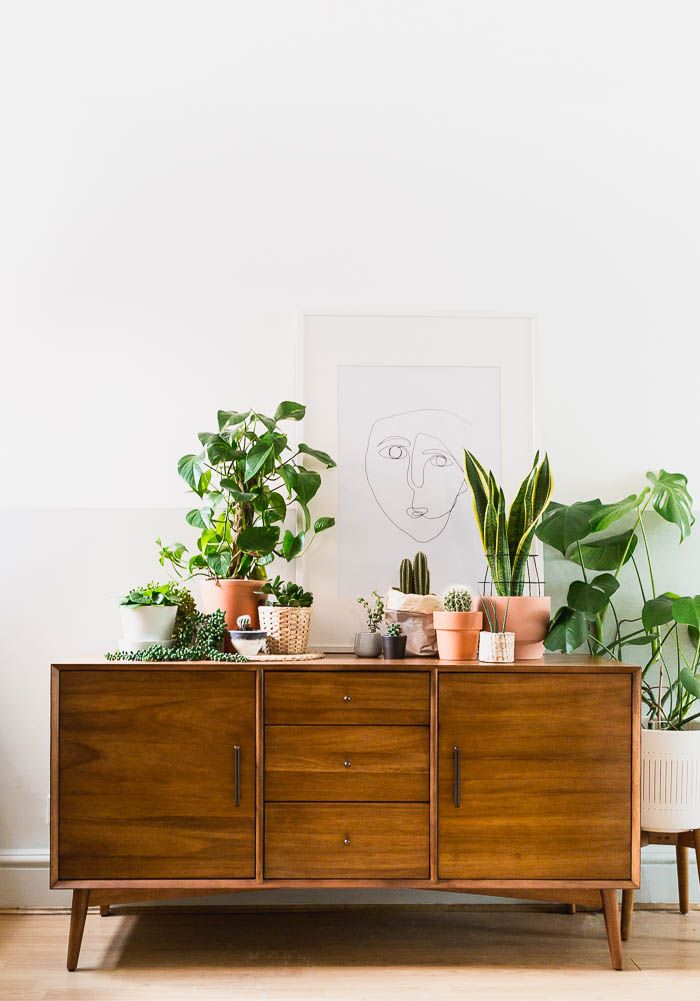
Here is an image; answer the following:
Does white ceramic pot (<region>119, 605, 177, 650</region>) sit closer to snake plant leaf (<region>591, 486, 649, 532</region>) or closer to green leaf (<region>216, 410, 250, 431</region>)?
green leaf (<region>216, 410, 250, 431</region>)

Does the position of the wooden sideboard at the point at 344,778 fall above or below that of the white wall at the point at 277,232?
below

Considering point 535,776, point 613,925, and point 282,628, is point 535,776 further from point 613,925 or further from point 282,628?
point 282,628

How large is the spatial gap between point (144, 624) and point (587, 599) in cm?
126

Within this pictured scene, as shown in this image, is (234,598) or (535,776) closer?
(535,776)

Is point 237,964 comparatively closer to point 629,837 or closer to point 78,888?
point 78,888

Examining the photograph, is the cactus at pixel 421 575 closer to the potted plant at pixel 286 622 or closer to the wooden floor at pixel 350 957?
the potted plant at pixel 286 622

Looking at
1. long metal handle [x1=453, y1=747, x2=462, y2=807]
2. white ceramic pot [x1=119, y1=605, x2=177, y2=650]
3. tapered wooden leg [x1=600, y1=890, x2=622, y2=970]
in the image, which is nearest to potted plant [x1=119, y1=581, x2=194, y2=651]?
white ceramic pot [x1=119, y1=605, x2=177, y2=650]

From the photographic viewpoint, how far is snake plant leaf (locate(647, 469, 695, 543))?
8.75 ft

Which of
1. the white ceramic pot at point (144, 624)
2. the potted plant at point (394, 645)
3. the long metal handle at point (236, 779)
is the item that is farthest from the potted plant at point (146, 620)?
the potted plant at point (394, 645)

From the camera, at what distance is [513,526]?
260 centimetres

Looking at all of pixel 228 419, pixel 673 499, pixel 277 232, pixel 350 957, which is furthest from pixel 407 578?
pixel 277 232

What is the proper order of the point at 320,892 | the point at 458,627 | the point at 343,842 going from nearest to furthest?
the point at 343,842, the point at 458,627, the point at 320,892

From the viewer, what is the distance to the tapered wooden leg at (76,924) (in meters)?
2.34

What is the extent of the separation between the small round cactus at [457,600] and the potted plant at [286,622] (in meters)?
0.39
